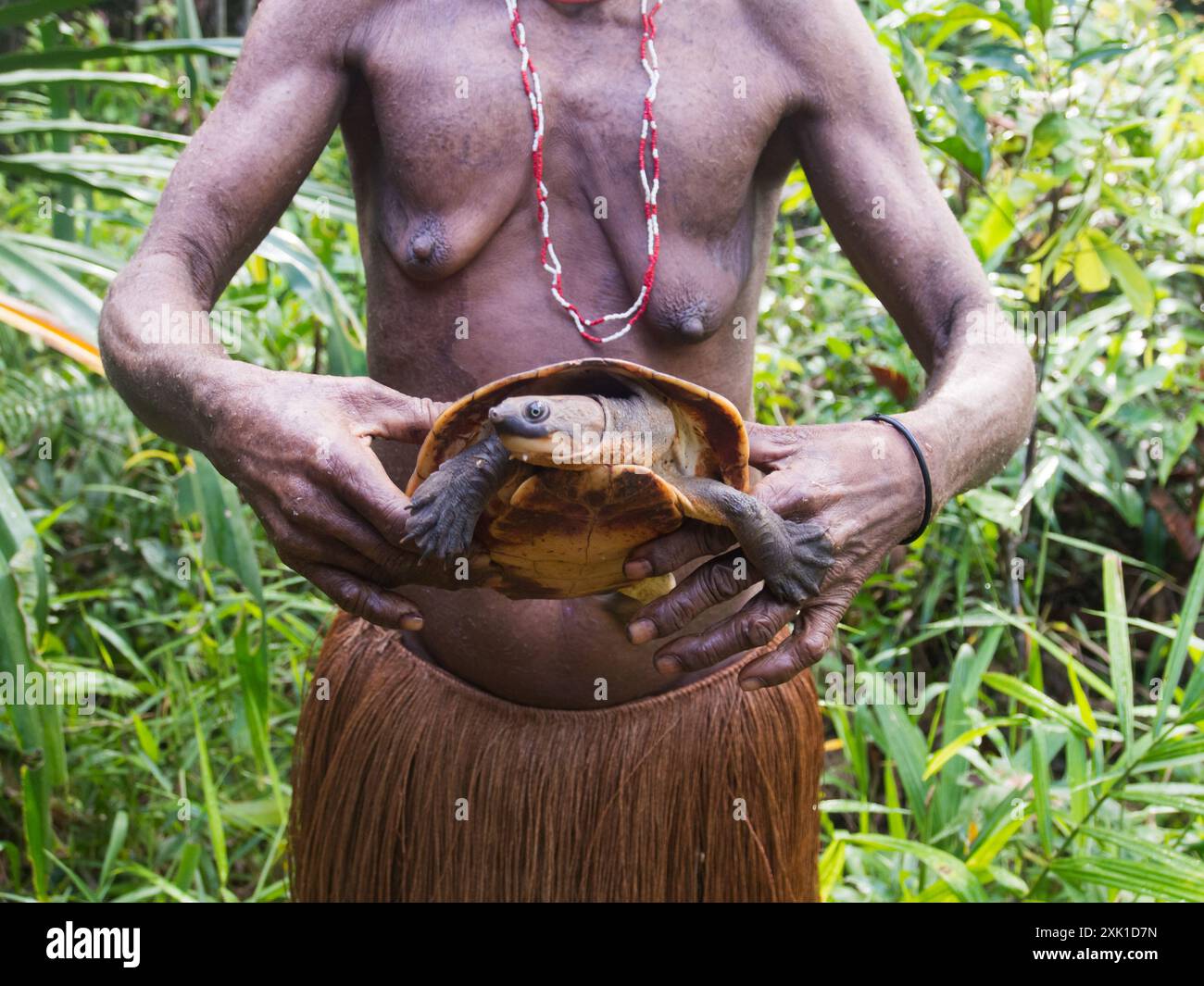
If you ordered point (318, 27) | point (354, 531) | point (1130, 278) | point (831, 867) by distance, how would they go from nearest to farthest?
1. point (354, 531)
2. point (318, 27)
3. point (831, 867)
4. point (1130, 278)

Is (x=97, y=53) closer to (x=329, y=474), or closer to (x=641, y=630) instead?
(x=329, y=474)

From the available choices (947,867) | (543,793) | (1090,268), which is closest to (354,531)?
(543,793)

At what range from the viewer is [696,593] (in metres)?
1.02

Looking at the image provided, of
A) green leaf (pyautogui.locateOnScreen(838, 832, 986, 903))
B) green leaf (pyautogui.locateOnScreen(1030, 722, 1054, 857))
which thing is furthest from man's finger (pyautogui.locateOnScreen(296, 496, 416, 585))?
green leaf (pyautogui.locateOnScreen(1030, 722, 1054, 857))

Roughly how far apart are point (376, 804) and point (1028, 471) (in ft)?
4.84

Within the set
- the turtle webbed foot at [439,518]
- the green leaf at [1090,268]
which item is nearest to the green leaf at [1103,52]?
the green leaf at [1090,268]

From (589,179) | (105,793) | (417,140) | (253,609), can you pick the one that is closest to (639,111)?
(589,179)

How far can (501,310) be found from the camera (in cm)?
117

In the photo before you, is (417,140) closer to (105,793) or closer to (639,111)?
(639,111)

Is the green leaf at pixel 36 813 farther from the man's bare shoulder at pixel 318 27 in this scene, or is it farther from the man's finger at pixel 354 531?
the man's bare shoulder at pixel 318 27

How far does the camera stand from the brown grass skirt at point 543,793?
1.23 meters

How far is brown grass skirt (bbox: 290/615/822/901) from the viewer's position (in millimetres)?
1231

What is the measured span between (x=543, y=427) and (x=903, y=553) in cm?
187

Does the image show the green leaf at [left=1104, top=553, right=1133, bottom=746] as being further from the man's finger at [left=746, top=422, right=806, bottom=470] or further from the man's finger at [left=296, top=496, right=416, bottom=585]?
the man's finger at [left=296, top=496, right=416, bottom=585]
